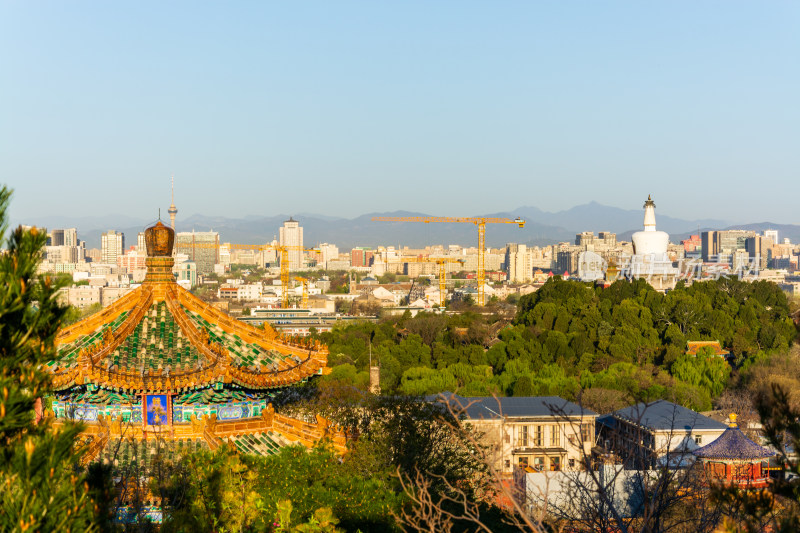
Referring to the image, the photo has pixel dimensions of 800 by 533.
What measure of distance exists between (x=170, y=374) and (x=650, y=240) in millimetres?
56708

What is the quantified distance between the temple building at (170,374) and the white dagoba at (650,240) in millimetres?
54904

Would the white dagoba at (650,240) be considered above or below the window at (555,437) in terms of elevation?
above

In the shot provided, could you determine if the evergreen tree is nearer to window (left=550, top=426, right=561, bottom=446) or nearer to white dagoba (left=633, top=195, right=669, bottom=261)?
window (left=550, top=426, right=561, bottom=446)

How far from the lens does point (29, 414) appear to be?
14.0 feet

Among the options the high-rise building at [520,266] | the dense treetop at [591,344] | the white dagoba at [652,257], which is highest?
the white dagoba at [652,257]

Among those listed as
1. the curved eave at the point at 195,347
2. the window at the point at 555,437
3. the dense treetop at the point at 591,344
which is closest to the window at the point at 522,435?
the window at the point at 555,437

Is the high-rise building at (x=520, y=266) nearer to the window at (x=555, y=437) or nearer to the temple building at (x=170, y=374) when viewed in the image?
the window at (x=555, y=437)

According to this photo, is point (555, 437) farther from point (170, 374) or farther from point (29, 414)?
point (29, 414)

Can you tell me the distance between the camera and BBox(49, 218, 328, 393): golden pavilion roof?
8.93 metres

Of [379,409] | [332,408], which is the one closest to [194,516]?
[379,409]

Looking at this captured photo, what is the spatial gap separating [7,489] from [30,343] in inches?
25.9

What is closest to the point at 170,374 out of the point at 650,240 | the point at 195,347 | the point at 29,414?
the point at 195,347

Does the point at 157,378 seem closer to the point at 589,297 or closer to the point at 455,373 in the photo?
the point at 455,373

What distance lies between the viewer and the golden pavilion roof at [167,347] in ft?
29.3
